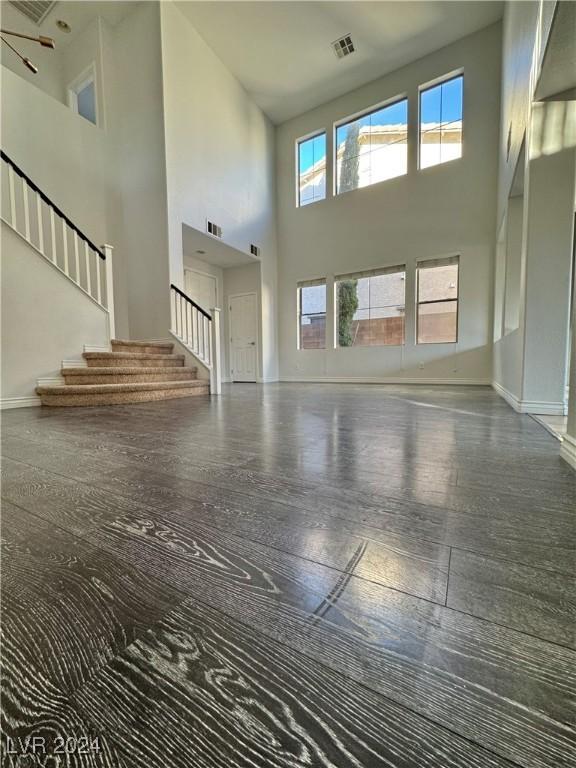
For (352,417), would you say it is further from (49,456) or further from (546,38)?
(546,38)

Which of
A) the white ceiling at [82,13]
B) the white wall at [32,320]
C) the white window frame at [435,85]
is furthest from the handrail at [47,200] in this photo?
the white window frame at [435,85]

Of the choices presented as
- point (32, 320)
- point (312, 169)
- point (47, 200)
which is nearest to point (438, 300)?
point (312, 169)

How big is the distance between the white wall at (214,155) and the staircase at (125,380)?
4.39ft

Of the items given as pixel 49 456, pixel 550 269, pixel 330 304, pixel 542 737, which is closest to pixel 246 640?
pixel 542 737

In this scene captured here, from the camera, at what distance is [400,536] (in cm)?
81

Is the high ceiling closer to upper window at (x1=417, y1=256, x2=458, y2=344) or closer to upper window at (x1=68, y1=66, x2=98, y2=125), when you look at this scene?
upper window at (x1=68, y1=66, x2=98, y2=125)

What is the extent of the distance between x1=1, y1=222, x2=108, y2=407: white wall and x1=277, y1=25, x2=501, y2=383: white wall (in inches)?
172

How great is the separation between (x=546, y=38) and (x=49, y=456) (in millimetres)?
3495

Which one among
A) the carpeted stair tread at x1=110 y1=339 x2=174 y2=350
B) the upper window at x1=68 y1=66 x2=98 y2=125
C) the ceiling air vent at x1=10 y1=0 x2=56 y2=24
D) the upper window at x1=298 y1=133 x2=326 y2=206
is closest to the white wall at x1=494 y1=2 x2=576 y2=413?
the carpeted stair tread at x1=110 y1=339 x2=174 y2=350

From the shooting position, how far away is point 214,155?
5578 millimetres

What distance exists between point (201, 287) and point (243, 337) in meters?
1.34

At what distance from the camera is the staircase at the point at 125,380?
3350mm

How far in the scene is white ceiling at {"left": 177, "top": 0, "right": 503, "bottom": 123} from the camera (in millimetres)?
4742

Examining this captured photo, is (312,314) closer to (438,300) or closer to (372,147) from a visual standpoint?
(438,300)
